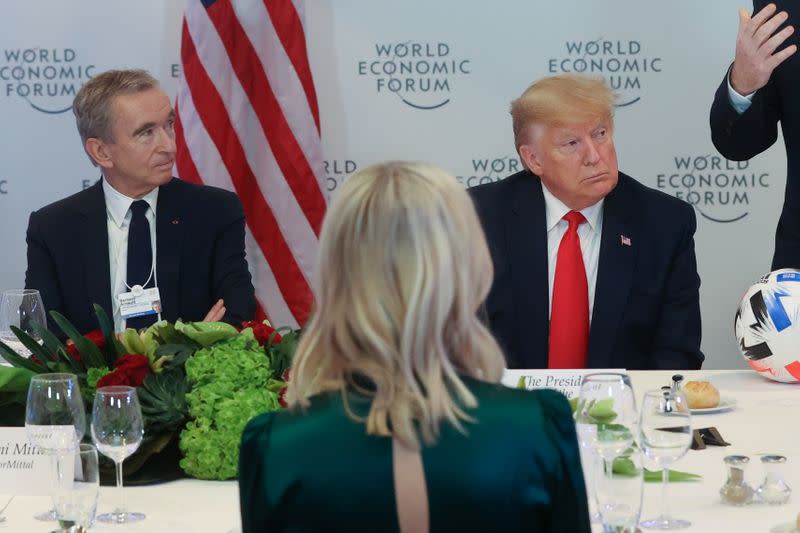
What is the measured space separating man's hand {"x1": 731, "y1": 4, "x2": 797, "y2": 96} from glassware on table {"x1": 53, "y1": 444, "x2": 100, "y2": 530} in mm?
2492

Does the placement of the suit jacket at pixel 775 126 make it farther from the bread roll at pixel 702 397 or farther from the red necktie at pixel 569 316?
the bread roll at pixel 702 397

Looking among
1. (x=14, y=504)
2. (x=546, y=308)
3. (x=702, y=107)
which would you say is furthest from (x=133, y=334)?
(x=702, y=107)

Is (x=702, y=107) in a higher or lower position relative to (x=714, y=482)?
higher

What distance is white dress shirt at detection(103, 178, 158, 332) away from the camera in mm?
4277

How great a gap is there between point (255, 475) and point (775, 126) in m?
2.89

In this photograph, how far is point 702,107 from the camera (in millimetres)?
5402

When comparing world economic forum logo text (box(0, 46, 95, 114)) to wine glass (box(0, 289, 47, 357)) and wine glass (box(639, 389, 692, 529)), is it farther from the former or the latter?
wine glass (box(639, 389, 692, 529))

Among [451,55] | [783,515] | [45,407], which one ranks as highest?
[451,55]

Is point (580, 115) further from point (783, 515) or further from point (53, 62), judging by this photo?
point (53, 62)

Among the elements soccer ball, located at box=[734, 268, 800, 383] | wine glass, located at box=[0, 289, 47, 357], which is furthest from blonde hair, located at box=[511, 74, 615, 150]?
wine glass, located at box=[0, 289, 47, 357]

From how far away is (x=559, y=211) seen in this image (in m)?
3.85

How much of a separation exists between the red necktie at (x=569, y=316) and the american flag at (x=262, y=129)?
1.59m

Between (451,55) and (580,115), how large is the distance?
5.65 ft

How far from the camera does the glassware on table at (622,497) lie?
6.04 feet
